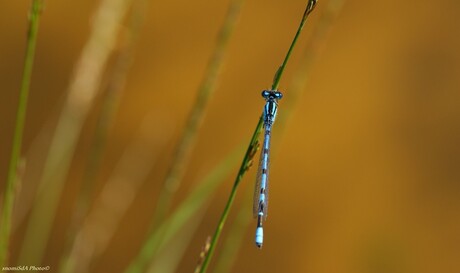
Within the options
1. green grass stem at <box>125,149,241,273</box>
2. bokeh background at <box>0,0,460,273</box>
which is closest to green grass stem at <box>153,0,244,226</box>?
green grass stem at <box>125,149,241,273</box>

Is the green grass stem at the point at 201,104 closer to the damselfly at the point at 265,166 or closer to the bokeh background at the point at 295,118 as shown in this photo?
the damselfly at the point at 265,166

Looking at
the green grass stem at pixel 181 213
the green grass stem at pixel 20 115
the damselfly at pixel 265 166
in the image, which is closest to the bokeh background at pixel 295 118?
the green grass stem at pixel 181 213

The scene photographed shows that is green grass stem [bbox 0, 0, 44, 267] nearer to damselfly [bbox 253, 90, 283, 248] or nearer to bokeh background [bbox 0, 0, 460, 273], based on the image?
damselfly [bbox 253, 90, 283, 248]

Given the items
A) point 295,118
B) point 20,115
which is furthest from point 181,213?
point 295,118

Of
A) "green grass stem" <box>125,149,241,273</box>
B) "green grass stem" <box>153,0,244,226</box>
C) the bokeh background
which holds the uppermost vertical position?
the bokeh background

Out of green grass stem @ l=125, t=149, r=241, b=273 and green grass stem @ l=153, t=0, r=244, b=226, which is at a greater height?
green grass stem @ l=153, t=0, r=244, b=226

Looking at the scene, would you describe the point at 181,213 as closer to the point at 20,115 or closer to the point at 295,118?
the point at 20,115

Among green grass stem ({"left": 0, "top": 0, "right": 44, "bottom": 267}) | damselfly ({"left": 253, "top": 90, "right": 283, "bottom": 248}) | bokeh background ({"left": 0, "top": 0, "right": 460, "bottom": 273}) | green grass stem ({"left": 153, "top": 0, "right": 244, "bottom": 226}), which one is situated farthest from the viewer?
bokeh background ({"left": 0, "top": 0, "right": 460, "bottom": 273})

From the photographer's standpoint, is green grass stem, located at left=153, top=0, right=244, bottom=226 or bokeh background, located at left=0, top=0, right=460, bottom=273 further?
bokeh background, located at left=0, top=0, right=460, bottom=273
